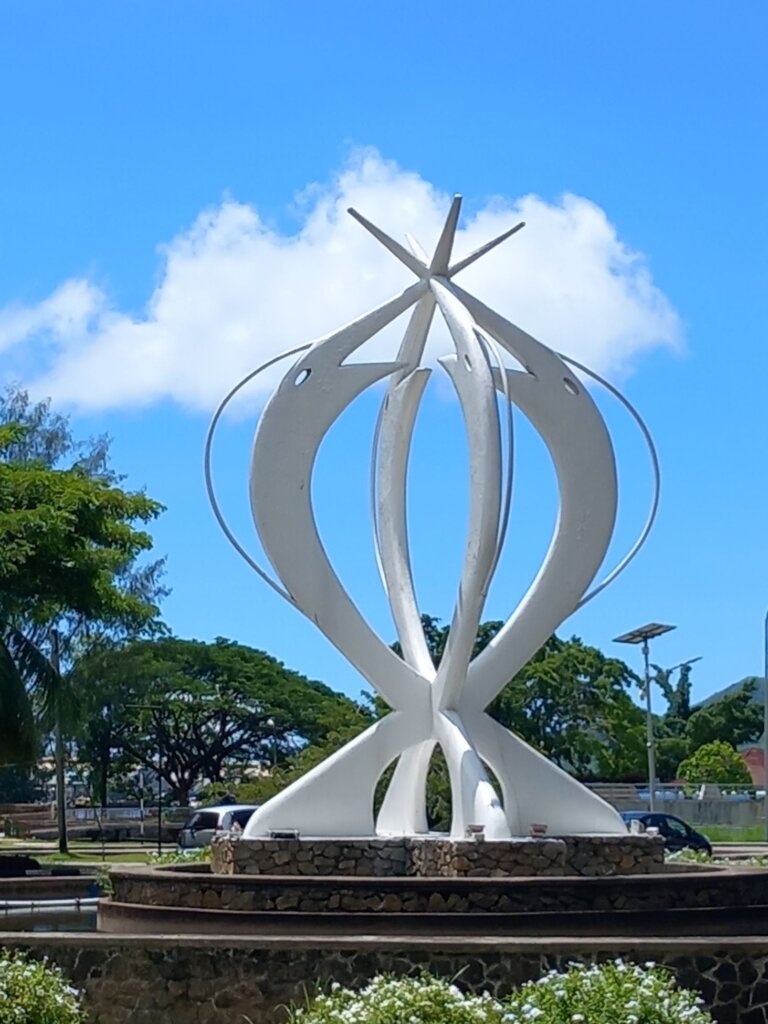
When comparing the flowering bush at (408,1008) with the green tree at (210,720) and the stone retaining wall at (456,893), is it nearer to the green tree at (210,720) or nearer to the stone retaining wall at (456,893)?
the stone retaining wall at (456,893)

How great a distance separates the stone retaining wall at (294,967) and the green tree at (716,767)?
57490 millimetres

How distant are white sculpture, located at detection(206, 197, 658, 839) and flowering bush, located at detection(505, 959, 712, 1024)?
30.0 feet

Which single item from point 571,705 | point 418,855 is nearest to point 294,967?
point 418,855

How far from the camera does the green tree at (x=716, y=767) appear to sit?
6931 cm

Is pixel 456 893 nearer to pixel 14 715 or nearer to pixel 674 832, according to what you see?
pixel 14 715

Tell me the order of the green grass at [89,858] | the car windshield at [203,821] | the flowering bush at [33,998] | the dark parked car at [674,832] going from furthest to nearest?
the car windshield at [203,821] → the green grass at [89,858] → the dark parked car at [674,832] → the flowering bush at [33,998]

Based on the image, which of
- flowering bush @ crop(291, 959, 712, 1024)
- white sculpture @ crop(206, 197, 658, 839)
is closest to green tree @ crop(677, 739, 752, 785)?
white sculpture @ crop(206, 197, 658, 839)

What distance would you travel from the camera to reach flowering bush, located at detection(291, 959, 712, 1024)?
8.96 metres

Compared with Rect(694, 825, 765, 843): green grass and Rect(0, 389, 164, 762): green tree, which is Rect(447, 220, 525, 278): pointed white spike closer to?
Rect(0, 389, 164, 762): green tree

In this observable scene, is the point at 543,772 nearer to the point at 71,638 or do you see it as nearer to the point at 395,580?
the point at 395,580

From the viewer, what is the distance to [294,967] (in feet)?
40.5

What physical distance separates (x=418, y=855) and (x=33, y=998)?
8.97m

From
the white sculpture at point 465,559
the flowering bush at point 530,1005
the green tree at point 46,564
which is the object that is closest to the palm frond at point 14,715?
the green tree at point 46,564

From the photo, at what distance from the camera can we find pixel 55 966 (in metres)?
12.5
